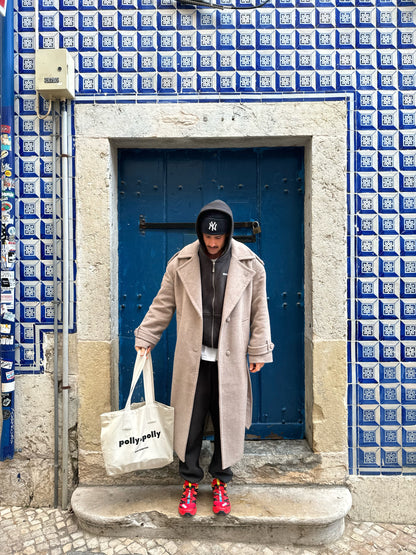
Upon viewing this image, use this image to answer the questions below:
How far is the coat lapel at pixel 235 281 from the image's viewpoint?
7.07ft

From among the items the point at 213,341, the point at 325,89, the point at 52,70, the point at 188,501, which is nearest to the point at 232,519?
the point at 188,501

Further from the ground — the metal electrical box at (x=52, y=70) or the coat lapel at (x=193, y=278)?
the metal electrical box at (x=52, y=70)

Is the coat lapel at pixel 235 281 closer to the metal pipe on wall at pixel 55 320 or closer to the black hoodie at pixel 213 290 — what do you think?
the black hoodie at pixel 213 290

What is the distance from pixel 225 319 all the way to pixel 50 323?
3.96ft

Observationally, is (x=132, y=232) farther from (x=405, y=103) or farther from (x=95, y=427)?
(x=405, y=103)

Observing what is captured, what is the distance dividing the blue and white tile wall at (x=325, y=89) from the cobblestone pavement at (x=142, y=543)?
36 cm

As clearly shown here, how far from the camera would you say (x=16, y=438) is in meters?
2.61

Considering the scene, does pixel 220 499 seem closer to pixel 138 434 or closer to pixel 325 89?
pixel 138 434

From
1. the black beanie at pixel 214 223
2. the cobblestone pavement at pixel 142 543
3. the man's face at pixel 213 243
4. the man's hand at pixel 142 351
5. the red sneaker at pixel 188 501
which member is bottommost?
the cobblestone pavement at pixel 142 543

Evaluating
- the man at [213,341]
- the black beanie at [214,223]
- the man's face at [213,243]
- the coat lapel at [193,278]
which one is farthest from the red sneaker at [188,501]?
the black beanie at [214,223]

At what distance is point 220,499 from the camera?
226 cm

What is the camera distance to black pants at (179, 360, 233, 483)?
225cm

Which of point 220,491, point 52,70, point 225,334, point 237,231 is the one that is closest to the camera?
point 225,334

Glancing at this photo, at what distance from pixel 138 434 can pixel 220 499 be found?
603mm
